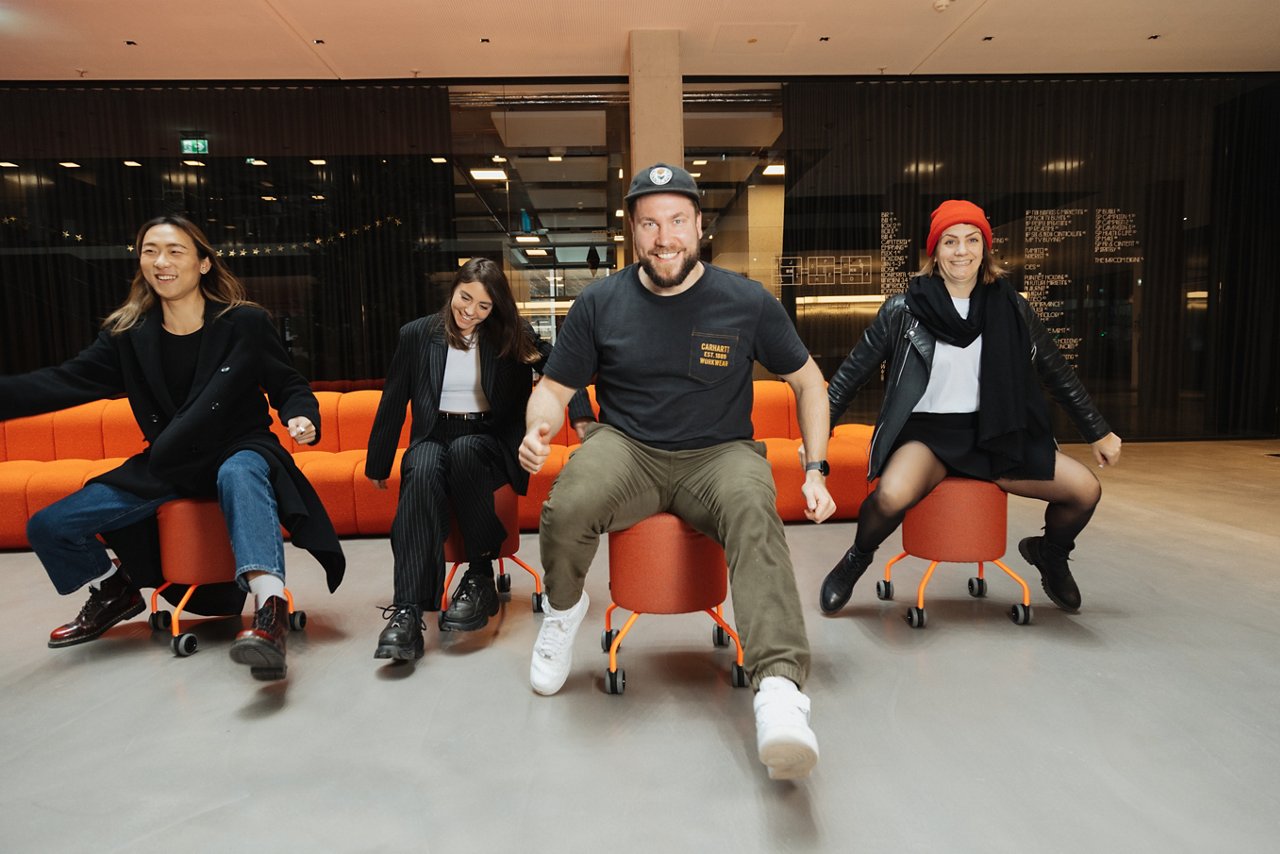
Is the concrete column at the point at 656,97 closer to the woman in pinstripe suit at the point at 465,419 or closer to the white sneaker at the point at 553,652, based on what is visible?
the woman in pinstripe suit at the point at 465,419

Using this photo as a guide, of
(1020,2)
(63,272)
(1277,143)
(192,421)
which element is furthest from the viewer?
(1277,143)

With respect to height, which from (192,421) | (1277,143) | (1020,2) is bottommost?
(192,421)

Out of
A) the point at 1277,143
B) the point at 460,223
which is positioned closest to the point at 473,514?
the point at 460,223

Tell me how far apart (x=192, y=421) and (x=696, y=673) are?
1.88 m

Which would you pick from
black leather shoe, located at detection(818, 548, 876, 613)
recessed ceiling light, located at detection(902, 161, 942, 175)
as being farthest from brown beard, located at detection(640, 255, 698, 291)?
recessed ceiling light, located at detection(902, 161, 942, 175)

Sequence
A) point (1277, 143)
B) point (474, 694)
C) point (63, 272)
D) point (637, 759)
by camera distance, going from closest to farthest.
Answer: point (637, 759)
point (474, 694)
point (63, 272)
point (1277, 143)

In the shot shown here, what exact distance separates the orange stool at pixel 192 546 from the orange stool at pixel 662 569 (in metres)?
1.23

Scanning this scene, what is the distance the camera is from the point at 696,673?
2518mm

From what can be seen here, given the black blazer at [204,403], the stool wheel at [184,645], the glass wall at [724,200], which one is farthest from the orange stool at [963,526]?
the glass wall at [724,200]

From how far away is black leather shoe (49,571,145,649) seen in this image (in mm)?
2844

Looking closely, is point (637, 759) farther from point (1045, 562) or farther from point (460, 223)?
point (460, 223)

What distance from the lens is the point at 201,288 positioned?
2881 millimetres

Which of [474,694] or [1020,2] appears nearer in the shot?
[474,694]

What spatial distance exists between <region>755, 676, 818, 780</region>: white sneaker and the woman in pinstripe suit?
138 centimetres
